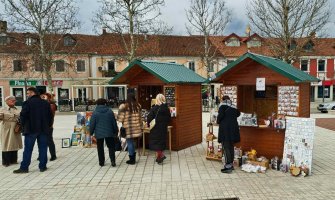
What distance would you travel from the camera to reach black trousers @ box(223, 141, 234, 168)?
20.3ft

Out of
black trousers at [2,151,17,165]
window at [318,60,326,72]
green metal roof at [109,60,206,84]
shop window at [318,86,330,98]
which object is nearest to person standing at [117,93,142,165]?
green metal roof at [109,60,206,84]

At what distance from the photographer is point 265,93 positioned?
7590mm

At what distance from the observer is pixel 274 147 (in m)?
6.72

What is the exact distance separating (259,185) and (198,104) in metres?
4.17

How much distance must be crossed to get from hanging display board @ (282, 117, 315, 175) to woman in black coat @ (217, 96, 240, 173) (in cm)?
110

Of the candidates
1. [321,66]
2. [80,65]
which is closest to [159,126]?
[80,65]

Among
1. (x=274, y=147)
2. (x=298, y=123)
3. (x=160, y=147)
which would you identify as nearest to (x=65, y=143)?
(x=160, y=147)

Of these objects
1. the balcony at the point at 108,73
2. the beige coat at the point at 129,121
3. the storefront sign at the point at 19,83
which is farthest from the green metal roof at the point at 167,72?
the storefront sign at the point at 19,83

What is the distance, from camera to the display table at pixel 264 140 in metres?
6.63

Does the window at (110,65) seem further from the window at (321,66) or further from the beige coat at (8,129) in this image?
the beige coat at (8,129)

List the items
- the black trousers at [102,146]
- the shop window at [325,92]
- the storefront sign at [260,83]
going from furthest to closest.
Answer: the shop window at [325,92] < the black trousers at [102,146] < the storefront sign at [260,83]

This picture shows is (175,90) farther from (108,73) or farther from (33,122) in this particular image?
(108,73)

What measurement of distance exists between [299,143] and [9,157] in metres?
6.86

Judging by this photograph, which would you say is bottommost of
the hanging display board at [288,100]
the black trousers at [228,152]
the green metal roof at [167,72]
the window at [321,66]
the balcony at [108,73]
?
the black trousers at [228,152]
